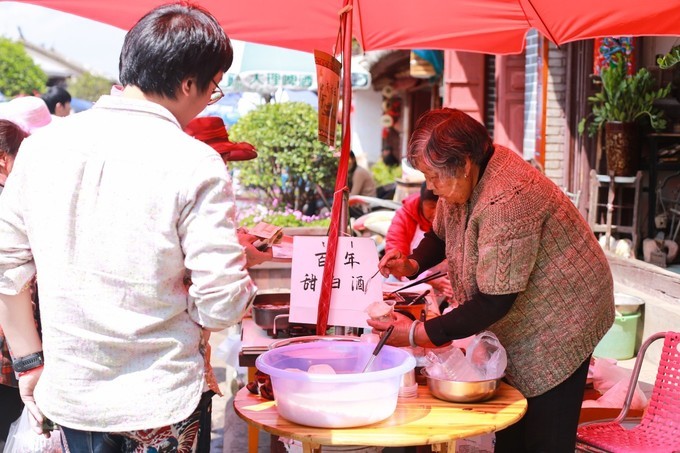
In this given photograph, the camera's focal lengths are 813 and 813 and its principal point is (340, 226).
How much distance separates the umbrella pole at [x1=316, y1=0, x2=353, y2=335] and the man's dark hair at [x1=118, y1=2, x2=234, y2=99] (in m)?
1.12

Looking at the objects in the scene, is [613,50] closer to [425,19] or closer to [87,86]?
[425,19]

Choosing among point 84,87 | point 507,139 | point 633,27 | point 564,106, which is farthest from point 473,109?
point 84,87

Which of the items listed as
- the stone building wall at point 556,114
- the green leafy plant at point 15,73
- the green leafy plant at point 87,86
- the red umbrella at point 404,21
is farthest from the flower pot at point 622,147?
the green leafy plant at point 87,86

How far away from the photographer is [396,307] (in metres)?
3.33

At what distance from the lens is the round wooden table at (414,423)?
7.71 ft

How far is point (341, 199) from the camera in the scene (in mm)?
3125

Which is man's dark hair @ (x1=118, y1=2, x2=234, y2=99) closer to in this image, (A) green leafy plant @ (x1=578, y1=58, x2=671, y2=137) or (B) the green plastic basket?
(B) the green plastic basket

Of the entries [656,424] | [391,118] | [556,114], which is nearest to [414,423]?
[656,424]

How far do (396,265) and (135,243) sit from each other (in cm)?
153

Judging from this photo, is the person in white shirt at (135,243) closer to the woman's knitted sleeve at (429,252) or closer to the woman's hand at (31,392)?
the woman's hand at (31,392)

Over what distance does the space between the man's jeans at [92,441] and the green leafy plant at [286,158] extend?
7.06 meters

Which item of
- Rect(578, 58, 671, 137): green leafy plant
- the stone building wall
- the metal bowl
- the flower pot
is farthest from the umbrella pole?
the stone building wall

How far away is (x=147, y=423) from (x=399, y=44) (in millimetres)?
3167

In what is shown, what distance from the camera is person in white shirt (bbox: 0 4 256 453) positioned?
1.90m
